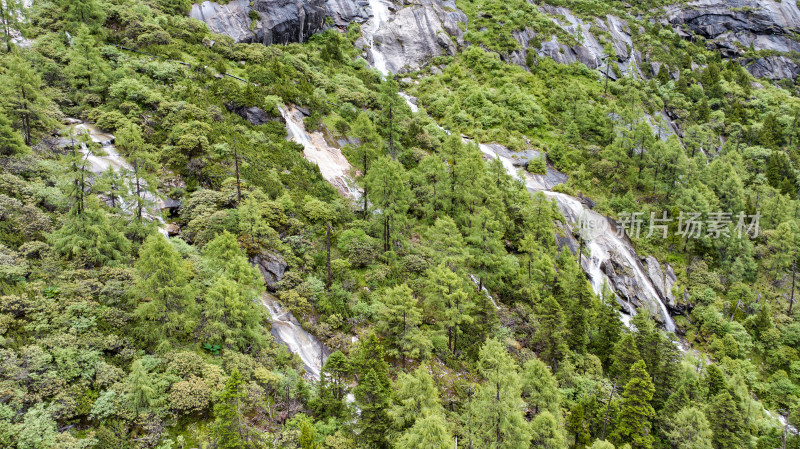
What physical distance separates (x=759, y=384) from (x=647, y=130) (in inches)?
1612

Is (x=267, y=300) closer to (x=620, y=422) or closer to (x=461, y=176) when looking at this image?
(x=461, y=176)

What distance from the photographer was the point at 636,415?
36.2 meters

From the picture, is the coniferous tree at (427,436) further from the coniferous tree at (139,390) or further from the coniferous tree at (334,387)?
the coniferous tree at (139,390)

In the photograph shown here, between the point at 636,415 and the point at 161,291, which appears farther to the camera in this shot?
the point at 636,415

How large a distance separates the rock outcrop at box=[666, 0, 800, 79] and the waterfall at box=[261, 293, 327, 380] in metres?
147

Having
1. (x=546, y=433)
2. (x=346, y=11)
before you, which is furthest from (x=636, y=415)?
(x=346, y=11)

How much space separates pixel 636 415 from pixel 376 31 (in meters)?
88.5

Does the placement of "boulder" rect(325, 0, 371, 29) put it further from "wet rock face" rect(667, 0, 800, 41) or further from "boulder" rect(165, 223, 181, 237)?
"wet rock face" rect(667, 0, 800, 41)

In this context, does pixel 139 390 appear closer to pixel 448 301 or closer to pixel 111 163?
pixel 448 301

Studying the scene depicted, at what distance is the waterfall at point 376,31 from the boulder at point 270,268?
201 feet

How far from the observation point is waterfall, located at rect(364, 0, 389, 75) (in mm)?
92938

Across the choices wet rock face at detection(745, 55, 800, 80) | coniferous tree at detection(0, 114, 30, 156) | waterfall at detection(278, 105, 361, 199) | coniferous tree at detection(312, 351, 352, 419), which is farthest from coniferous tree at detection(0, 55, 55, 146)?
wet rock face at detection(745, 55, 800, 80)

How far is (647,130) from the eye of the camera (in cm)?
7456

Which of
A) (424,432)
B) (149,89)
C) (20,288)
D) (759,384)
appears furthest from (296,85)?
(759,384)
